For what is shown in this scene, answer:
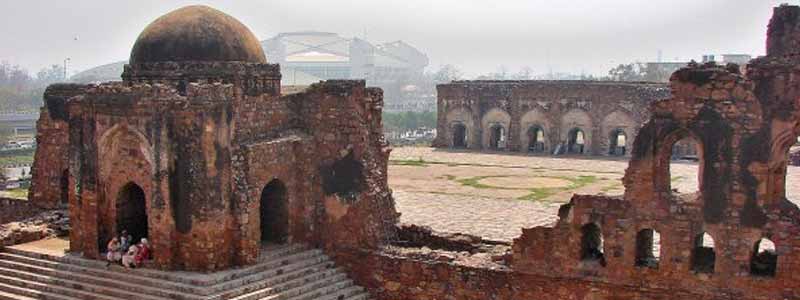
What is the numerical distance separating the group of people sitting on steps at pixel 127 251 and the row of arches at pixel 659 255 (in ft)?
25.6

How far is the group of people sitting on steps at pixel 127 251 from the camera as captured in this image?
14.8 meters

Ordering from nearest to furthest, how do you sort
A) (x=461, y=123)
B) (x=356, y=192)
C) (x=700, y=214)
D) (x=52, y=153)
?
1. (x=700, y=214)
2. (x=356, y=192)
3. (x=52, y=153)
4. (x=461, y=123)

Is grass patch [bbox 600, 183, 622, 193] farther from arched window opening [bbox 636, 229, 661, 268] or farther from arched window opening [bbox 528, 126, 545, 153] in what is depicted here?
arched window opening [bbox 528, 126, 545, 153]

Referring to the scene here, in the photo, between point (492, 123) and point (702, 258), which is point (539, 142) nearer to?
→ point (492, 123)

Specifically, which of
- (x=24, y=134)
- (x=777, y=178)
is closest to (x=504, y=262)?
(x=777, y=178)

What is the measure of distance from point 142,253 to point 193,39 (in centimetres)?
493

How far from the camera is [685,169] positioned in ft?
103

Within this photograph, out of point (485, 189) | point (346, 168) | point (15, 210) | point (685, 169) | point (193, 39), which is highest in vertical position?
point (193, 39)

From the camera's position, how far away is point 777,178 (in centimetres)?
1269

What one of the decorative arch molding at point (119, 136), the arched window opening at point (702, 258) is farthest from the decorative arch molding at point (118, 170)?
the arched window opening at point (702, 258)

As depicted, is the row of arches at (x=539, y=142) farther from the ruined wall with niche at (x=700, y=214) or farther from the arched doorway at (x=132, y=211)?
the arched doorway at (x=132, y=211)

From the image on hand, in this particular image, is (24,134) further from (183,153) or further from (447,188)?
(183,153)

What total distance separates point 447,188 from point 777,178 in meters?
14.8

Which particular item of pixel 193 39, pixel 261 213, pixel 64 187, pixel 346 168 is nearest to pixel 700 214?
pixel 346 168
